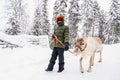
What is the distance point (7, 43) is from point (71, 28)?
1245 inches

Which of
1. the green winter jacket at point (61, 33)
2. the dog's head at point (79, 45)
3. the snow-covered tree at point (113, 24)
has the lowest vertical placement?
the snow-covered tree at point (113, 24)

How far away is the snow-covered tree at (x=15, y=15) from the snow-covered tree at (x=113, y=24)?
14.4 meters

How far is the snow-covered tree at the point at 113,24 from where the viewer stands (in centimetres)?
4681

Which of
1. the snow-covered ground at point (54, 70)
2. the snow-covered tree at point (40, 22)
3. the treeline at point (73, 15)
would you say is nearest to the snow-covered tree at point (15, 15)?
the treeline at point (73, 15)

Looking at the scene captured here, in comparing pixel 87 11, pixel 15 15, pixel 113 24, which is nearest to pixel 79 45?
pixel 15 15

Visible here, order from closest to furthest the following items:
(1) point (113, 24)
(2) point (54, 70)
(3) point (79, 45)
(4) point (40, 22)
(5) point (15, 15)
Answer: (3) point (79, 45), (2) point (54, 70), (5) point (15, 15), (1) point (113, 24), (4) point (40, 22)

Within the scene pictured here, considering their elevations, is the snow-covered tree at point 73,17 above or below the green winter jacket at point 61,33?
below

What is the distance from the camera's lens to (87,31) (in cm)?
5538

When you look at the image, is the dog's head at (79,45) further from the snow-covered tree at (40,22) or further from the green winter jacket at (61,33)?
the snow-covered tree at (40,22)

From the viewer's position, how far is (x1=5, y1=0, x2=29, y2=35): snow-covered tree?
1624 inches

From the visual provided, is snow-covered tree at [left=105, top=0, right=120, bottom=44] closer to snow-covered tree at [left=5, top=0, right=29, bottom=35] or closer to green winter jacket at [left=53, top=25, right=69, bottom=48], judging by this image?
snow-covered tree at [left=5, top=0, right=29, bottom=35]

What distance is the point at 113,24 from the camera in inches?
1903

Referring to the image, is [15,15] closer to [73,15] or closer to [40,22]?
[40,22]

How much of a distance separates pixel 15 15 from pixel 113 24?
15699mm
